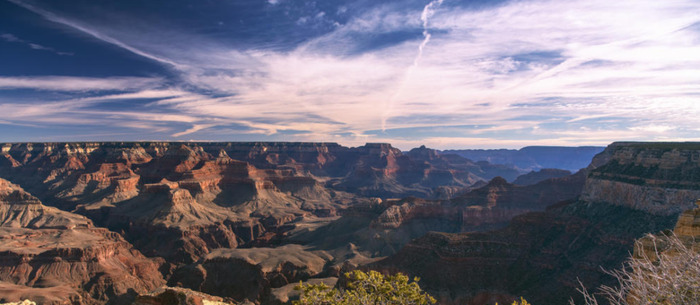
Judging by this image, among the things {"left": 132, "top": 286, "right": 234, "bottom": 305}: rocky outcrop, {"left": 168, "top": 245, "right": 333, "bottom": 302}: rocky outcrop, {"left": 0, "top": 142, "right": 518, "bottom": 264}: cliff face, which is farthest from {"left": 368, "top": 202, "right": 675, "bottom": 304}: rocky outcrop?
{"left": 0, "top": 142, "right": 518, "bottom": 264}: cliff face

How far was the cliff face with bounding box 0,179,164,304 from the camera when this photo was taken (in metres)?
69.0

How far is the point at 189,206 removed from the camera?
143250mm

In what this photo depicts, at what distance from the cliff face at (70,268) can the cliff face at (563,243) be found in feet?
194

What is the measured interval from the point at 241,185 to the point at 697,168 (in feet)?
557

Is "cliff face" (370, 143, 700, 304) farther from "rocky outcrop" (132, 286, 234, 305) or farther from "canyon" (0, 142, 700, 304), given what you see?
"rocky outcrop" (132, 286, 234, 305)

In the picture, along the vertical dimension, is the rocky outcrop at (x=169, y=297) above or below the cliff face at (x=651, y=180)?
below

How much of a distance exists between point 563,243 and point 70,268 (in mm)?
105794

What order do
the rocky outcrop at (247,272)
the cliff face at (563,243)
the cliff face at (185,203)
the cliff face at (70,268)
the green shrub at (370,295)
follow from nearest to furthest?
the green shrub at (370,295) → the cliff face at (563,243) → the cliff face at (70,268) → the rocky outcrop at (247,272) → the cliff face at (185,203)

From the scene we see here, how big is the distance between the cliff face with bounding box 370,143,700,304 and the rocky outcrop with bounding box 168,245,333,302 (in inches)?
954

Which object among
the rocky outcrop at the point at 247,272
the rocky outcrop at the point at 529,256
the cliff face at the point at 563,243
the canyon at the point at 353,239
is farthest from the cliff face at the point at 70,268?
the cliff face at the point at 563,243

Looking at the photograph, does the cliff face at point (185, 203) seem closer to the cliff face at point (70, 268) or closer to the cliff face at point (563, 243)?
the cliff face at point (70, 268)

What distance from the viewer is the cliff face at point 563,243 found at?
184 ft

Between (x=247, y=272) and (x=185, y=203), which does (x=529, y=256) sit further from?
(x=185, y=203)

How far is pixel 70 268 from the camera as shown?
8100 cm
